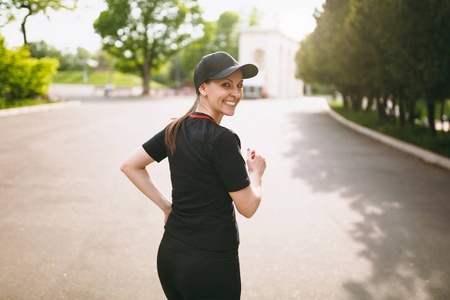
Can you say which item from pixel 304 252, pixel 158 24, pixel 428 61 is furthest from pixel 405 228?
pixel 158 24

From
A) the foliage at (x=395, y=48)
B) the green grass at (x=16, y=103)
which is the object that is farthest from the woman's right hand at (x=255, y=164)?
the green grass at (x=16, y=103)

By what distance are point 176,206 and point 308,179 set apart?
6347mm

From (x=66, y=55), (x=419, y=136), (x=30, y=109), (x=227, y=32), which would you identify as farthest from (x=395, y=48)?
(x=66, y=55)

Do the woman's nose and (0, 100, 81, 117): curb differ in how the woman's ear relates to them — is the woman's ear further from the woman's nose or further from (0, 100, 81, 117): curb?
(0, 100, 81, 117): curb

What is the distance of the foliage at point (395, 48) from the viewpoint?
36.3 feet

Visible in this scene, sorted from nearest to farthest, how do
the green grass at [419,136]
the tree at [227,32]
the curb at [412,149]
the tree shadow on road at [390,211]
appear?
the tree shadow on road at [390,211]
the curb at [412,149]
the green grass at [419,136]
the tree at [227,32]

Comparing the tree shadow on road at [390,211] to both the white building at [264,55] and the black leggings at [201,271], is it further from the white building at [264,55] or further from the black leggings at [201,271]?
the white building at [264,55]

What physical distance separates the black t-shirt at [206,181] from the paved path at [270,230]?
1.85m

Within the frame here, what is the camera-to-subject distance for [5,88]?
2125 cm

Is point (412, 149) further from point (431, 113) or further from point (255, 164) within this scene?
point (255, 164)

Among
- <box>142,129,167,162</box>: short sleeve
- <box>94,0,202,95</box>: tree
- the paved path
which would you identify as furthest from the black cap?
<box>94,0,202,95</box>: tree

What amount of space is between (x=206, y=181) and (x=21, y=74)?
2321 centimetres

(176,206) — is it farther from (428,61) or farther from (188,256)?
(428,61)

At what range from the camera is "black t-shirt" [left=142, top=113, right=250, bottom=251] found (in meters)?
1.79
